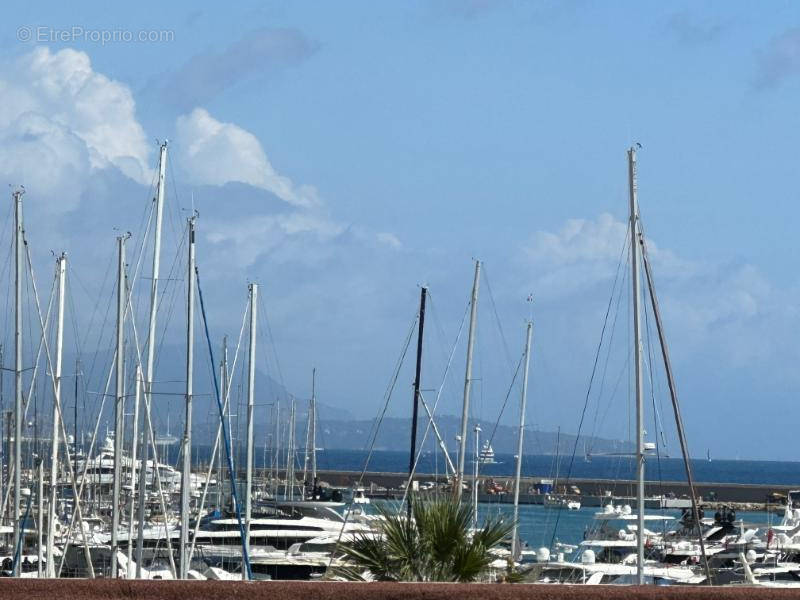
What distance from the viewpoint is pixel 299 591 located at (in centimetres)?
1125

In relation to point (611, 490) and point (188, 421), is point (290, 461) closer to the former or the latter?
point (188, 421)

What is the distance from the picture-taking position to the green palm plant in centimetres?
1627

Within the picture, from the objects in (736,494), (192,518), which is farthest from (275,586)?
(736,494)

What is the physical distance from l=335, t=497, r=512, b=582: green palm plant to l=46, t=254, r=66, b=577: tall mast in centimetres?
1622

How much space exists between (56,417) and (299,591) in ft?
71.4

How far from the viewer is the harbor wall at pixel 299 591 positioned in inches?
442

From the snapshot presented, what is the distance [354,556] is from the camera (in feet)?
53.6

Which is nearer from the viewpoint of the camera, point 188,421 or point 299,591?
point 299,591

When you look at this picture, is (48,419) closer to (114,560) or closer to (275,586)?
(114,560)

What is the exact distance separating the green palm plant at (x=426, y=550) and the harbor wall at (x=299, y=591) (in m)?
4.60

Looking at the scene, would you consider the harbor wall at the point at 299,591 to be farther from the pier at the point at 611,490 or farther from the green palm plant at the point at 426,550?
the pier at the point at 611,490

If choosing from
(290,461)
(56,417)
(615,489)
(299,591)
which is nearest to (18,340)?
(56,417)

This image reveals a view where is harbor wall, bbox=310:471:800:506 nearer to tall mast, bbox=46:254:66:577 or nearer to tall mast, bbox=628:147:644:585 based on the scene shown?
tall mast, bbox=46:254:66:577

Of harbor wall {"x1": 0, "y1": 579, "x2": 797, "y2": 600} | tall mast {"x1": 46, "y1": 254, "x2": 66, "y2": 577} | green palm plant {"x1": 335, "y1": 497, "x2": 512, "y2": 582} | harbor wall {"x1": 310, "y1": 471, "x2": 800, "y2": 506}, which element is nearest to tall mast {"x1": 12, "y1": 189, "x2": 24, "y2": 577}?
tall mast {"x1": 46, "y1": 254, "x2": 66, "y2": 577}
